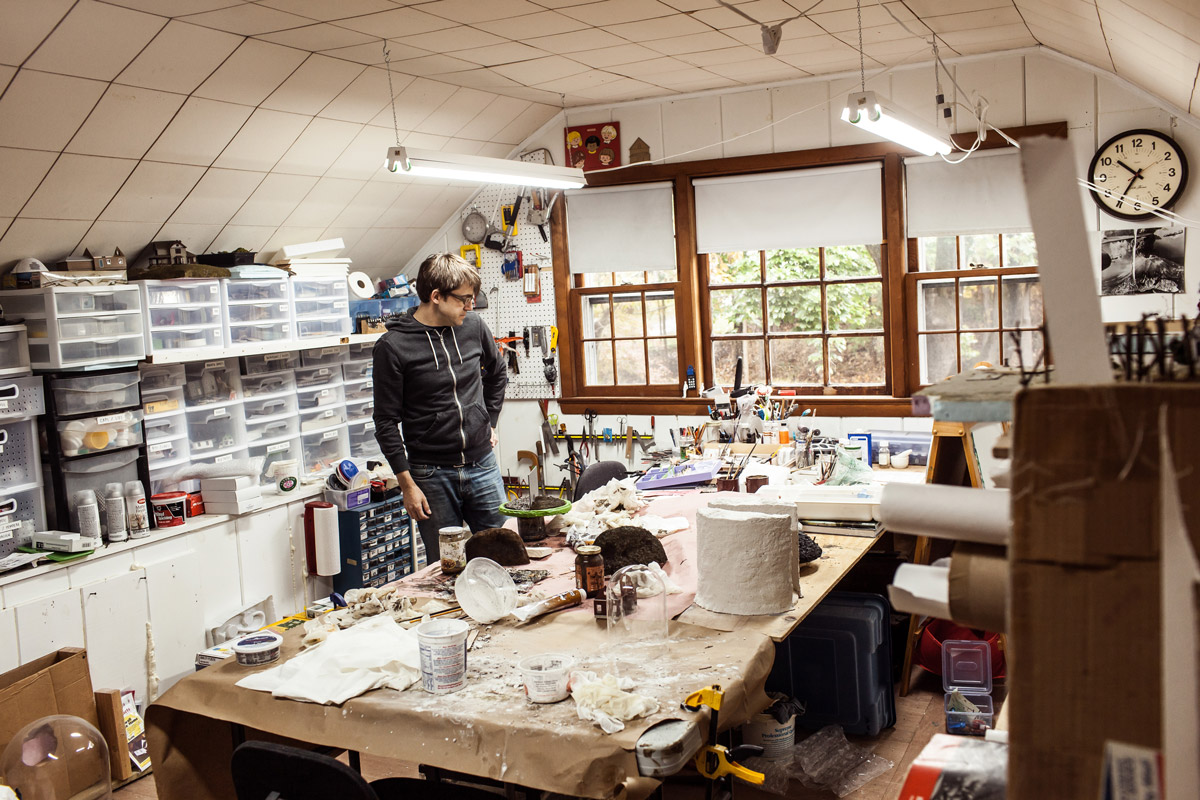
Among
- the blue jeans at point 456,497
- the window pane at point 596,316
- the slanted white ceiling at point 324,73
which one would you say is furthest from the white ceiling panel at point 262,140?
the window pane at point 596,316

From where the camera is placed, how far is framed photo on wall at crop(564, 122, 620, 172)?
6.52 meters

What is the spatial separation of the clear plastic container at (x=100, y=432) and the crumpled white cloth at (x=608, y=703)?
3183mm

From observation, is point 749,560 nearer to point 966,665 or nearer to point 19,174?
point 966,665

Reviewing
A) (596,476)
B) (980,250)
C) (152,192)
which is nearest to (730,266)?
(980,250)

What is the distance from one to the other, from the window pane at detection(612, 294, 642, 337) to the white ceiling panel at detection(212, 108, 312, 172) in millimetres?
2550

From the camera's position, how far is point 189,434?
17.6ft

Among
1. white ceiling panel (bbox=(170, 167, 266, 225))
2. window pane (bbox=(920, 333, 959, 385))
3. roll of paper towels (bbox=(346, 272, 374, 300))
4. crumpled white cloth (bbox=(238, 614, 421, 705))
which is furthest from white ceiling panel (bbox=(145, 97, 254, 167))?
window pane (bbox=(920, 333, 959, 385))

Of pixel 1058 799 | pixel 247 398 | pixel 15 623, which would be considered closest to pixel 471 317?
pixel 247 398

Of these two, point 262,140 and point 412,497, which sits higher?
point 262,140

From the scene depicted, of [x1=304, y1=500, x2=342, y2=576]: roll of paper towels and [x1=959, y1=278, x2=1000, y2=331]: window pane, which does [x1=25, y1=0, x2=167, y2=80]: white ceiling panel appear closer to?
[x1=304, y1=500, x2=342, y2=576]: roll of paper towels

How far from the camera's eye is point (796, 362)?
20.9 ft

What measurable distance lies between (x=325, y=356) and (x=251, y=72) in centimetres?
232

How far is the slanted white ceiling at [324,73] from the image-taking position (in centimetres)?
363

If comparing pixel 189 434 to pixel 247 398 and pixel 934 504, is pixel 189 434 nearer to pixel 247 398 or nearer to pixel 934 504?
pixel 247 398
